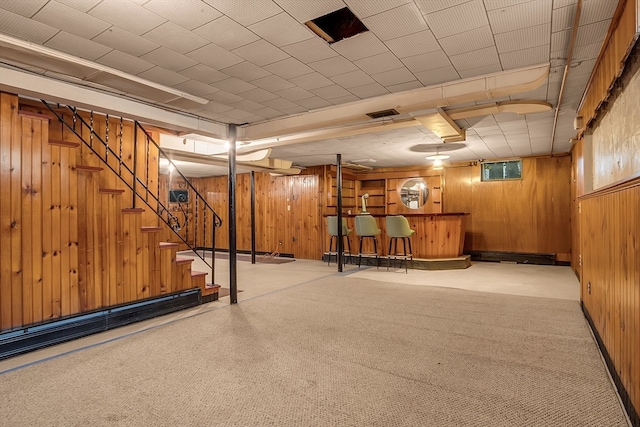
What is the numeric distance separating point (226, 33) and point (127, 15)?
0.63m

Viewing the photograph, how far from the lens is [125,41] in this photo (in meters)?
2.58

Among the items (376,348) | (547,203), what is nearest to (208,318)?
(376,348)

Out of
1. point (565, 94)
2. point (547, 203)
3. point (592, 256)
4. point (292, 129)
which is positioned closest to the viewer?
point (592, 256)

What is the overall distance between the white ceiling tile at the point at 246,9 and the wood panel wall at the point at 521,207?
7.73 meters

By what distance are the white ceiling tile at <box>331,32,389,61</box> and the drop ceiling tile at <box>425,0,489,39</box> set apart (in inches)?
16.2

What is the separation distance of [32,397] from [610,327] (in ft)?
13.1

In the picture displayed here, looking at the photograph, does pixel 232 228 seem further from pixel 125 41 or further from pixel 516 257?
pixel 516 257

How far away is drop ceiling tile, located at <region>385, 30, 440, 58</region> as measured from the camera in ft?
8.52

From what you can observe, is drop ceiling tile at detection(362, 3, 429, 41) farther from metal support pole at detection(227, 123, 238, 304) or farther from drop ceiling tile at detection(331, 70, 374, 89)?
metal support pole at detection(227, 123, 238, 304)

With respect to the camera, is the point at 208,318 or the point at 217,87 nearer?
the point at 217,87

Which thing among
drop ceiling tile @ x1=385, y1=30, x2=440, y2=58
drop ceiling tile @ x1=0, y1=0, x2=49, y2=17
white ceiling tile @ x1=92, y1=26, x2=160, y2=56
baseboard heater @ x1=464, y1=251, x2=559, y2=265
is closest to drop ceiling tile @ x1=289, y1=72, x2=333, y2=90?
drop ceiling tile @ x1=385, y1=30, x2=440, y2=58

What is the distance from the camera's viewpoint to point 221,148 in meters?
6.32

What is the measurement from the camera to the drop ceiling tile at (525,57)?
2.81 metres

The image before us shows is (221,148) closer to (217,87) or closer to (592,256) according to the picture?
(217,87)
